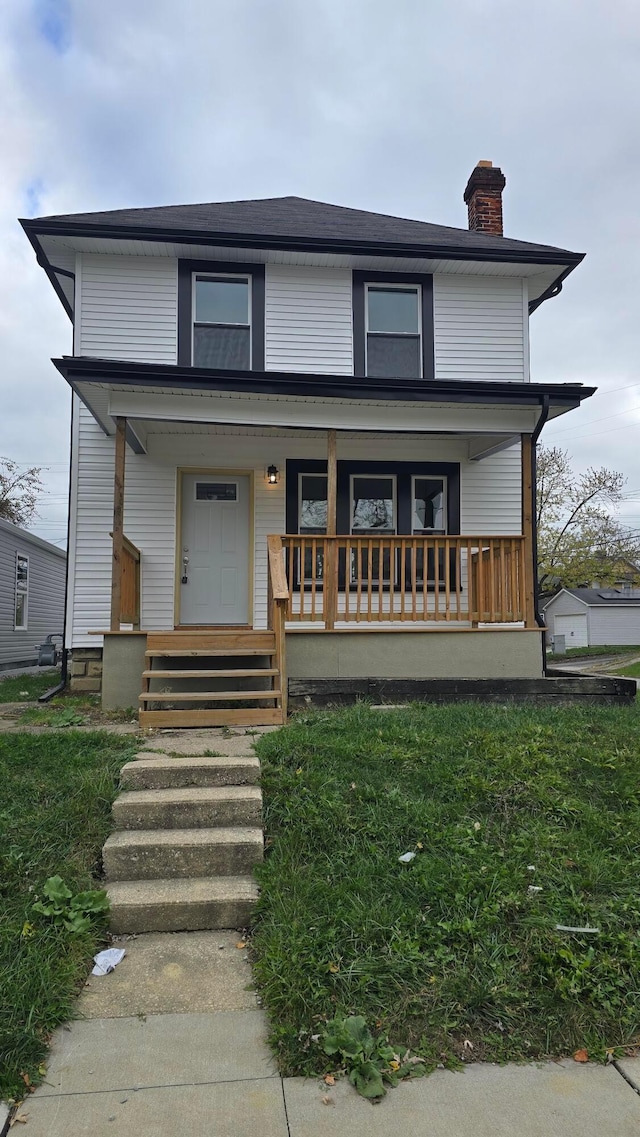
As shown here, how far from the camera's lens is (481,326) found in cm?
916

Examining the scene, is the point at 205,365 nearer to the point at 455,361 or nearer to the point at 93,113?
the point at 455,361

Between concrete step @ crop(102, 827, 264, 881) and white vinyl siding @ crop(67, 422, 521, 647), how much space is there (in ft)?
16.8

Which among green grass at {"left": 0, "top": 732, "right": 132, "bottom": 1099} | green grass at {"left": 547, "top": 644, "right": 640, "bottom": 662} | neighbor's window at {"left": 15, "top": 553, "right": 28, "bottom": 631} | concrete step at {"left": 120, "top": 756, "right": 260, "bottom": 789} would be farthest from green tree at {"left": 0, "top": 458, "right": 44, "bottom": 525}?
concrete step at {"left": 120, "top": 756, "right": 260, "bottom": 789}

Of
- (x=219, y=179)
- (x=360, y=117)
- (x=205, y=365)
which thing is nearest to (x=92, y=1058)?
(x=205, y=365)

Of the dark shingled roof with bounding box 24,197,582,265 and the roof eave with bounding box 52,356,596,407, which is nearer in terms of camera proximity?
the roof eave with bounding box 52,356,596,407

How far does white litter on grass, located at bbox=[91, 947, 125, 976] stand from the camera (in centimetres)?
273

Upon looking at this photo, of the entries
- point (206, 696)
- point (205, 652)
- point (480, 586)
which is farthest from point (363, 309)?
point (206, 696)

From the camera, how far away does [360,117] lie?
599 inches

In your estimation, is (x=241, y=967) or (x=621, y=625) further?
(x=621, y=625)

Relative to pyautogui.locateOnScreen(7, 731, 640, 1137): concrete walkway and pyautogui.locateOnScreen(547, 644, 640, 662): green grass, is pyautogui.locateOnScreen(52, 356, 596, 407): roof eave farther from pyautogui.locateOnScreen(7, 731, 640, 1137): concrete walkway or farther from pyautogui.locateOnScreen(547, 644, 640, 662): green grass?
pyautogui.locateOnScreen(547, 644, 640, 662): green grass

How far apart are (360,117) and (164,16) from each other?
21.9ft

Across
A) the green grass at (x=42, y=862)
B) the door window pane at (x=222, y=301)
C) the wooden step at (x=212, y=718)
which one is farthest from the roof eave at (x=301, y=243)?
the green grass at (x=42, y=862)

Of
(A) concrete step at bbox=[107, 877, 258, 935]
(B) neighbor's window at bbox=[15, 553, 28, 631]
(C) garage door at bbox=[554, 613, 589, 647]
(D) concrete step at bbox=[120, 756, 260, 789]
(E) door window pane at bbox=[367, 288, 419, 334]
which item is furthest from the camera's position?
(C) garage door at bbox=[554, 613, 589, 647]

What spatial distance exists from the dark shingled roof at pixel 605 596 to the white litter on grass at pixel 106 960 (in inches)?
1207
